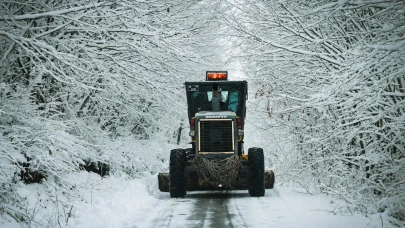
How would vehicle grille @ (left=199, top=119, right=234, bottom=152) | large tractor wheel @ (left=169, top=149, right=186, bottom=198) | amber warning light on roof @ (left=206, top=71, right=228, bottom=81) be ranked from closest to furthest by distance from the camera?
large tractor wheel @ (left=169, top=149, right=186, bottom=198), vehicle grille @ (left=199, top=119, right=234, bottom=152), amber warning light on roof @ (left=206, top=71, right=228, bottom=81)

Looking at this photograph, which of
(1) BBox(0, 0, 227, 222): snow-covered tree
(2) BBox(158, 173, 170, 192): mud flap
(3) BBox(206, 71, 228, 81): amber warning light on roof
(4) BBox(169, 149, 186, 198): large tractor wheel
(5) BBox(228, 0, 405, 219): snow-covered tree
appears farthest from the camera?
(3) BBox(206, 71, 228, 81): amber warning light on roof

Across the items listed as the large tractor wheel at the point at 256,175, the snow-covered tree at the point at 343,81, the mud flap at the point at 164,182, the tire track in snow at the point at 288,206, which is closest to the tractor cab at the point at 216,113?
the large tractor wheel at the point at 256,175

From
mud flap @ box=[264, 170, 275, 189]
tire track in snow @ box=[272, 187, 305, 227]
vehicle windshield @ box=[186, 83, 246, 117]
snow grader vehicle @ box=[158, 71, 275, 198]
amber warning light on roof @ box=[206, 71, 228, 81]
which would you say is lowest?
tire track in snow @ box=[272, 187, 305, 227]

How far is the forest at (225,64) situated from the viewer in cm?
695

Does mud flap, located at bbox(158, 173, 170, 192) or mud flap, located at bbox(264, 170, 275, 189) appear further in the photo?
mud flap, located at bbox(264, 170, 275, 189)

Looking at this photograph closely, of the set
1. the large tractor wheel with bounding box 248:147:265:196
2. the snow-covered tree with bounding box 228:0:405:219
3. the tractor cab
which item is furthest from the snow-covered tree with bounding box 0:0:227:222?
the large tractor wheel with bounding box 248:147:265:196

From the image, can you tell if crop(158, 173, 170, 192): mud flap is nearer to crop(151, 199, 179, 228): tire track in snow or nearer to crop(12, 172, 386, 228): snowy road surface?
crop(12, 172, 386, 228): snowy road surface

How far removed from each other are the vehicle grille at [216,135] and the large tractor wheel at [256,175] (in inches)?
28.5

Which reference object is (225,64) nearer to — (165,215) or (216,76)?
(216,76)

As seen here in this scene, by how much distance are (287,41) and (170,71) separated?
2898 millimetres

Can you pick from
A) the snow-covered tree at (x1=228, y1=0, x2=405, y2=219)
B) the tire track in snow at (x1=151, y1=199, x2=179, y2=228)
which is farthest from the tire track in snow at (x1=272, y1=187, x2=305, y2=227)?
the tire track in snow at (x1=151, y1=199, x2=179, y2=228)

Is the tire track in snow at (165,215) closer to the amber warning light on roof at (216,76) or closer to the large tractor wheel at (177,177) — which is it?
the large tractor wheel at (177,177)

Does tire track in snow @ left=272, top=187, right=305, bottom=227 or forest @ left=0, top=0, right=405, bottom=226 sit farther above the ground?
forest @ left=0, top=0, right=405, bottom=226

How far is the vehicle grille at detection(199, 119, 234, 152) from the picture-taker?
40.2 ft
